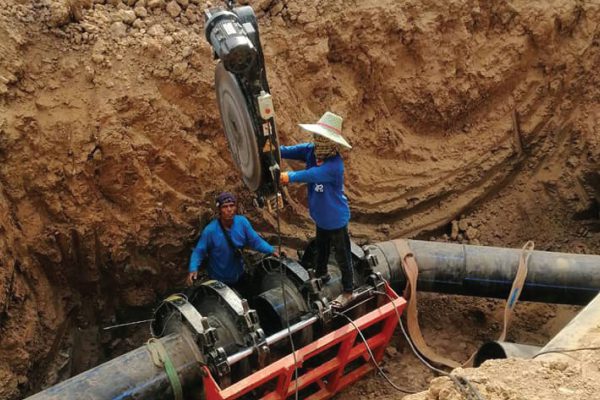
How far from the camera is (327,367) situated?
16.1 ft

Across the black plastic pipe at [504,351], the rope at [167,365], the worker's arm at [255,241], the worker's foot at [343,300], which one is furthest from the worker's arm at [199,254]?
the black plastic pipe at [504,351]

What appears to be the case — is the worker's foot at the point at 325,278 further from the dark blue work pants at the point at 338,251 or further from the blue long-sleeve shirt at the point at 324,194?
the blue long-sleeve shirt at the point at 324,194

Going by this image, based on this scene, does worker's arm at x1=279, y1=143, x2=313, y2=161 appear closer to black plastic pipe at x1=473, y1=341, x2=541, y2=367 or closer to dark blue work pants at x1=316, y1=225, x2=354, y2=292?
dark blue work pants at x1=316, y1=225, x2=354, y2=292

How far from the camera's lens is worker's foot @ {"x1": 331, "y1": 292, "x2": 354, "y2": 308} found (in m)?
4.92

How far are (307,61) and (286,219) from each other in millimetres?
1616

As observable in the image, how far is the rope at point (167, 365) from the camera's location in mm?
4273

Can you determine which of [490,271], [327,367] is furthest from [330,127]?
[490,271]

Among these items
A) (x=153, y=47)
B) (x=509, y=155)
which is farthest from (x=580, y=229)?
(x=153, y=47)

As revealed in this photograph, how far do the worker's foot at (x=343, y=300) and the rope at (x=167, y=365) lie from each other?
135cm

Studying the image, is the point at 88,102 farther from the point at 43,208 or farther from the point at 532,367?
the point at 532,367

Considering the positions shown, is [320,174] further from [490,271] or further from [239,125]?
[490,271]

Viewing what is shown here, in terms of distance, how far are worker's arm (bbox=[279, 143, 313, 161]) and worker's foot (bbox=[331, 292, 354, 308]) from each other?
119 centimetres

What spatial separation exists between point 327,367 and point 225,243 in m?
1.36

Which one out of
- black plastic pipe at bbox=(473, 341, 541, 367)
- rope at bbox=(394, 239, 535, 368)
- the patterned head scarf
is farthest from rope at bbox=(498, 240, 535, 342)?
the patterned head scarf
